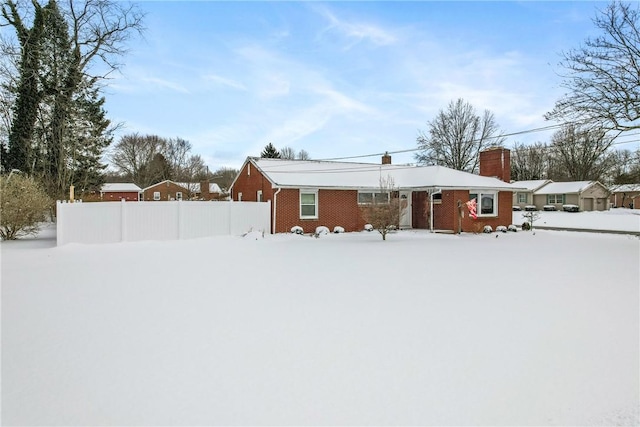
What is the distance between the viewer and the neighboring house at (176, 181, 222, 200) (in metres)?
33.2

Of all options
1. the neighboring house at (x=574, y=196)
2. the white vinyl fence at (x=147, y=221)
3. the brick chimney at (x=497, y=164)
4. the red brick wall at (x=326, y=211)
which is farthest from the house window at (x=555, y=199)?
the white vinyl fence at (x=147, y=221)

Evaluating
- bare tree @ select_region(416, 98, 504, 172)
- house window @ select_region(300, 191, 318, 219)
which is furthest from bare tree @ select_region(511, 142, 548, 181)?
house window @ select_region(300, 191, 318, 219)

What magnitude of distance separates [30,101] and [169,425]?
27.0 m

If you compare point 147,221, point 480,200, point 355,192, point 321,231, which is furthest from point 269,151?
point 147,221

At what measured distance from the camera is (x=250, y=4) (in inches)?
477

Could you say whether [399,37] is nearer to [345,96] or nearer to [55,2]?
[345,96]

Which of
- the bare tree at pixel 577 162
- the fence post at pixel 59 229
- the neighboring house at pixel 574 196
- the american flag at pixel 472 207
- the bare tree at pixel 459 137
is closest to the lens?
the fence post at pixel 59 229

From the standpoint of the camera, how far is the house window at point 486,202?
21.2m

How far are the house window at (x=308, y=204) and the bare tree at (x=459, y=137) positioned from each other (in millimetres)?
23717

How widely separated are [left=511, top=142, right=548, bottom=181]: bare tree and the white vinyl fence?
2069 inches

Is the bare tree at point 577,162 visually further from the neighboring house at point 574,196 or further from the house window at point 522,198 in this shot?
the house window at point 522,198

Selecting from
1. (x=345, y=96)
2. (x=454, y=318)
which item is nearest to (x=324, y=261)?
(x=454, y=318)

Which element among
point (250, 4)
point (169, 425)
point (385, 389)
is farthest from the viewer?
point (250, 4)

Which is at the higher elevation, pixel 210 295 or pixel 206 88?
pixel 206 88
